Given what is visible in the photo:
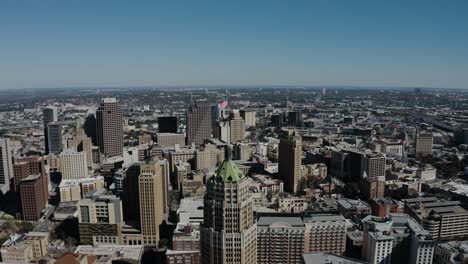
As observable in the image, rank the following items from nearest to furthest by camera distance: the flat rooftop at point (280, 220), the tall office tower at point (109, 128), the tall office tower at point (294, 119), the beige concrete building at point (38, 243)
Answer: the flat rooftop at point (280, 220) → the beige concrete building at point (38, 243) → the tall office tower at point (109, 128) → the tall office tower at point (294, 119)

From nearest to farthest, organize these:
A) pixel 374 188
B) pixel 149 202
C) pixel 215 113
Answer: pixel 149 202, pixel 374 188, pixel 215 113

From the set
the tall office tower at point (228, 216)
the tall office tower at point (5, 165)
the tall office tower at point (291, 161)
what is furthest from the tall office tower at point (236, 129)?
the tall office tower at point (228, 216)

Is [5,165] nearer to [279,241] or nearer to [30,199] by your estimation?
[30,199]

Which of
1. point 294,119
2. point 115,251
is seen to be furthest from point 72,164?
point 294,119

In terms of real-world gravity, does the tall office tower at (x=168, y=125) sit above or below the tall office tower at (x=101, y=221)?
above

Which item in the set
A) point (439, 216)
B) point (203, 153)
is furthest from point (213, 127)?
point (439, 216)

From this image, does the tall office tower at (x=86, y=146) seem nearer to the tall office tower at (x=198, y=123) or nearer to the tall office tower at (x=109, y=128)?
the tall office tower at (x=109, y=128)
